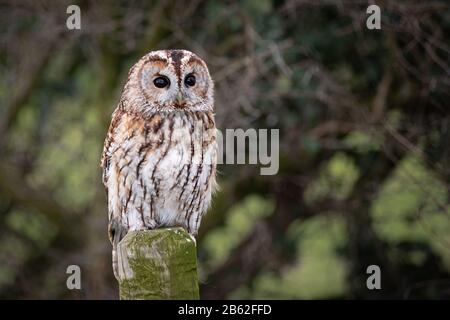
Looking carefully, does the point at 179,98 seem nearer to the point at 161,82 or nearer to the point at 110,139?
the point at 161,82

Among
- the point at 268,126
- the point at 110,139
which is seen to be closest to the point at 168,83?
Answer: the point at 110,139

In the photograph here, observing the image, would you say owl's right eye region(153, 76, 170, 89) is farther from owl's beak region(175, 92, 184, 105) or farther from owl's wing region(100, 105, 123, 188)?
owl's wing region(100, 105, 123, 188)

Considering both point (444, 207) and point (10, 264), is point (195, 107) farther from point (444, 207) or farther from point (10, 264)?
point (10, 264)

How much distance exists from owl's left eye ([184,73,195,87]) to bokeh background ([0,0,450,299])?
1.34 m

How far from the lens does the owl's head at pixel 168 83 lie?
3.51 metres

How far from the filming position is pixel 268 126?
542 centimetres

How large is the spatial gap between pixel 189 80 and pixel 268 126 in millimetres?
1925

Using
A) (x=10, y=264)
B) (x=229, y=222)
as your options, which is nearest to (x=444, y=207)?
(x=229, y=222)

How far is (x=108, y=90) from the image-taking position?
19.0 feet

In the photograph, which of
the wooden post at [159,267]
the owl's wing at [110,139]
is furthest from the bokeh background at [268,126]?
the wooden post at [159,267]

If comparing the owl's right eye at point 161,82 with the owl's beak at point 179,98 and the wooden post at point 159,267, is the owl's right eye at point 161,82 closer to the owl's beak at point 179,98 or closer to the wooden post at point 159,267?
the owl's beak at point 179,98

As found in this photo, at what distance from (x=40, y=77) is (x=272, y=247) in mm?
2280

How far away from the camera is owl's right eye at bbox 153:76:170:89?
3.54 meters

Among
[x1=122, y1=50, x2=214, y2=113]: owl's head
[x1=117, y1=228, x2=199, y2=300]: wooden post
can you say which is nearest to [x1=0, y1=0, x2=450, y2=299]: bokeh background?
[x1=122, y1=50, x2=214, y2=113]: owl's head
